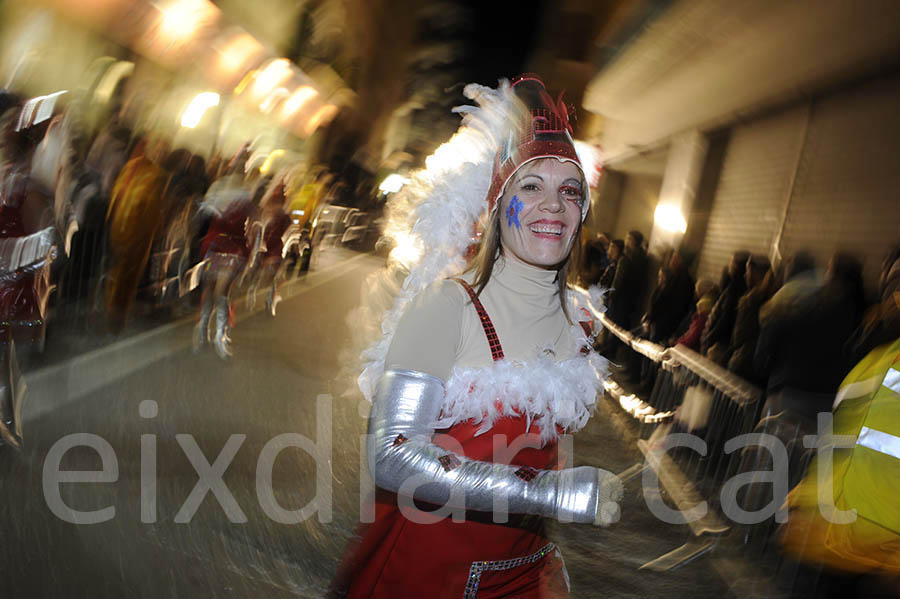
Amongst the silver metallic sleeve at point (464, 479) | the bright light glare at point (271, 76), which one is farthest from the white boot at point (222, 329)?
the bright light glare at point (271, 76)

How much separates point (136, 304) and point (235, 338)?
1406 millimetres

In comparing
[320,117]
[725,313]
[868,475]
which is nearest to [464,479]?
[868,475]

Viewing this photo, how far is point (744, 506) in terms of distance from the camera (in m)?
4.80

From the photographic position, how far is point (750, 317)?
5.93 meters

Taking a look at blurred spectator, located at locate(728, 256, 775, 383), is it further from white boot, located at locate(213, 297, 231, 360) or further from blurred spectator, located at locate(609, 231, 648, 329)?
white boot, located at locate(213, 297, 231, 360)

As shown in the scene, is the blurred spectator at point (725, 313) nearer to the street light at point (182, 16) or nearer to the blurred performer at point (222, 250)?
the blurred performer at point (222, 250)

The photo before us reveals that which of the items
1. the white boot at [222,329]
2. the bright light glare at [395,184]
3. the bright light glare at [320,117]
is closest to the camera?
the bright light glare at [395,184]

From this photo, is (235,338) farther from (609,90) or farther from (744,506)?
(609,90)

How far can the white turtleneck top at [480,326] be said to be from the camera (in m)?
1.76

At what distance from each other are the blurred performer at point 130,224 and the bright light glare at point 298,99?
39.3 feet

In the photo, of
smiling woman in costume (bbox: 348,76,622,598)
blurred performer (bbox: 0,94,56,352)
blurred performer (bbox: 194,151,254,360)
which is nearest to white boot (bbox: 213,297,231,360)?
blurred performer (bbox: 194,151,254,360)

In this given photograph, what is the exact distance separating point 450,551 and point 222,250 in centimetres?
669

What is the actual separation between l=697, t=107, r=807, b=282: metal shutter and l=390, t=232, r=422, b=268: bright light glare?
26.3 ft

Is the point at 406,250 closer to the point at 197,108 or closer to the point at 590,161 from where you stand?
the point at 590,161
